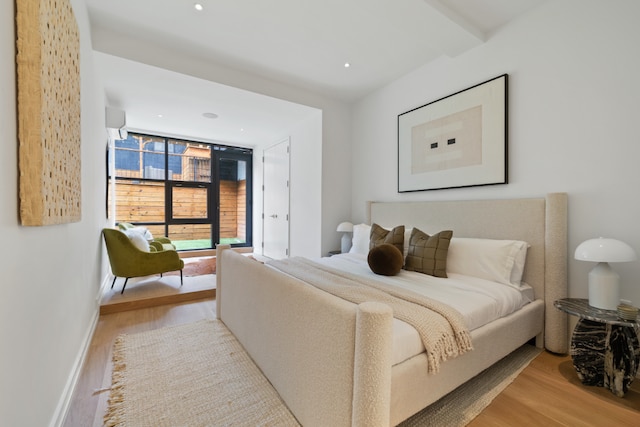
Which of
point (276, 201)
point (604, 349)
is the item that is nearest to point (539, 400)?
point (604, 349)

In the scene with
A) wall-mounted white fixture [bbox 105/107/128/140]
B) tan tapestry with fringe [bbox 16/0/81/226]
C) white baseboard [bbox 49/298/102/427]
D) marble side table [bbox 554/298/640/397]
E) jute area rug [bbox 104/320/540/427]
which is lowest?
jute area rug [bbox 104/320/540/427]

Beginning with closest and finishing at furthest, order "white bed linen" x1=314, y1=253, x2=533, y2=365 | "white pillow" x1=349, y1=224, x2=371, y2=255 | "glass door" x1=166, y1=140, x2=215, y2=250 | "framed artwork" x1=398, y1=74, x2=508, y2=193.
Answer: "white bed linen" x1=314, y1=253, x2=533, y2=365 < "framed artwork" x1=398, y1=74, x2=508, y2=193 < "white pillow" x1=349, y1=224, x2=371, y2=255 < "glass door" x1=166, y1=140, x2=215, y2=250

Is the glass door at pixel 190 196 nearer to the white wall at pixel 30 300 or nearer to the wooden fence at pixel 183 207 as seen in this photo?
the wooden fence at pixel 183 207

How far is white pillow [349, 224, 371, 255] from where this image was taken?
11.1 feet

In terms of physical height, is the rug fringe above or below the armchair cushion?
below

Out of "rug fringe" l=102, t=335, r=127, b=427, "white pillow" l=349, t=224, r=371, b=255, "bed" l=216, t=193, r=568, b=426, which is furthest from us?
"white pillow" l=349, t=224, r=371, b=255

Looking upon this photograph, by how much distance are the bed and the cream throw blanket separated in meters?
0.09

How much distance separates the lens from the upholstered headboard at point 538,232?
2.11 meters

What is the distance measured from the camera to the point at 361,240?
11.3 feet

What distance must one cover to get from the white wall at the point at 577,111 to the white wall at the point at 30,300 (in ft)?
10.5

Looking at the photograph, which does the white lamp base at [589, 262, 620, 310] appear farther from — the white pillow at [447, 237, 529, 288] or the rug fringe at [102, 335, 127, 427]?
the rug fringe at [102, 335, 127, 427]

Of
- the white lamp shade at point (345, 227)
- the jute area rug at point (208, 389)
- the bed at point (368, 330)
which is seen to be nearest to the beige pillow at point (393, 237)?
the bed at point (368, 330)

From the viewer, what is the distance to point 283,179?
5.22 m

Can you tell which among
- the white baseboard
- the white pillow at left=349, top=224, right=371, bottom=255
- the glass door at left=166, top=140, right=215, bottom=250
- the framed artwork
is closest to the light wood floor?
the white baseboard
